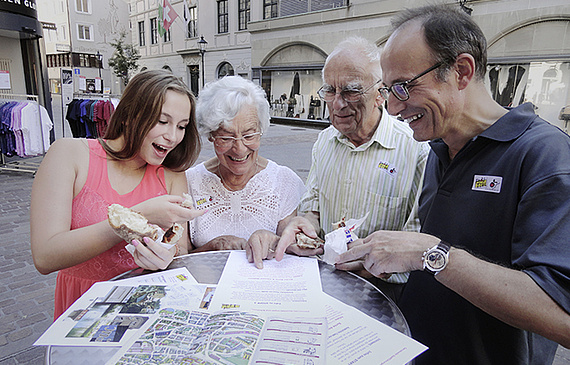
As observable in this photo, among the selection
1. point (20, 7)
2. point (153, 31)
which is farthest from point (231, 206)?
point (153, 31)

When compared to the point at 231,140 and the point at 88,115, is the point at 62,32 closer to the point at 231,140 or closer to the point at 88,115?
the point at 88,115

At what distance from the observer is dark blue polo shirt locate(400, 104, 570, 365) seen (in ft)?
3.40

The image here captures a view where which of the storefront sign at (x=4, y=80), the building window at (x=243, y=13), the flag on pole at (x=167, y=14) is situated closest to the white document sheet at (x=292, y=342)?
the storefront sign at (x=4, y=80)

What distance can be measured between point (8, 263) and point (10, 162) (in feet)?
19.8

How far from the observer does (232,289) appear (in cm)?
143

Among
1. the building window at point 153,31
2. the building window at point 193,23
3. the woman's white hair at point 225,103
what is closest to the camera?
the woman's white hair at point 225,103

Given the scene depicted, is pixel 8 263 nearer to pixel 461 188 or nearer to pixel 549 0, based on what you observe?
pixel 461 188

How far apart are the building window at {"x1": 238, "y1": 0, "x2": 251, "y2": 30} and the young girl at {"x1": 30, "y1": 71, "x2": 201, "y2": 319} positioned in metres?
23.3

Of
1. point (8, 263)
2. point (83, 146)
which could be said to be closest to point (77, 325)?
point (83, 146)

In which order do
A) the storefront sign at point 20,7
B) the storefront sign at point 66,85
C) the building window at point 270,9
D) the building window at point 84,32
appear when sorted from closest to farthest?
the storefront sign at point 20,7 → the storefront sign at point 66,85 → the building window at point 270,9 → the building window at point 84,32

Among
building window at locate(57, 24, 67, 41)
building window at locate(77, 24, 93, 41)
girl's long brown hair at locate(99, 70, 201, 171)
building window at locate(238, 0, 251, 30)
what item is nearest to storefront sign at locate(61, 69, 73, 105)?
girl's long brown hair at locate(99, 70, 201, 171)

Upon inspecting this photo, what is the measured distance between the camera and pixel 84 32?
3747cm

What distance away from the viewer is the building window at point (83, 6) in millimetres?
36406

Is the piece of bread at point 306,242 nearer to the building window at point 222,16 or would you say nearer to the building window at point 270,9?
the building window at point 270,9
